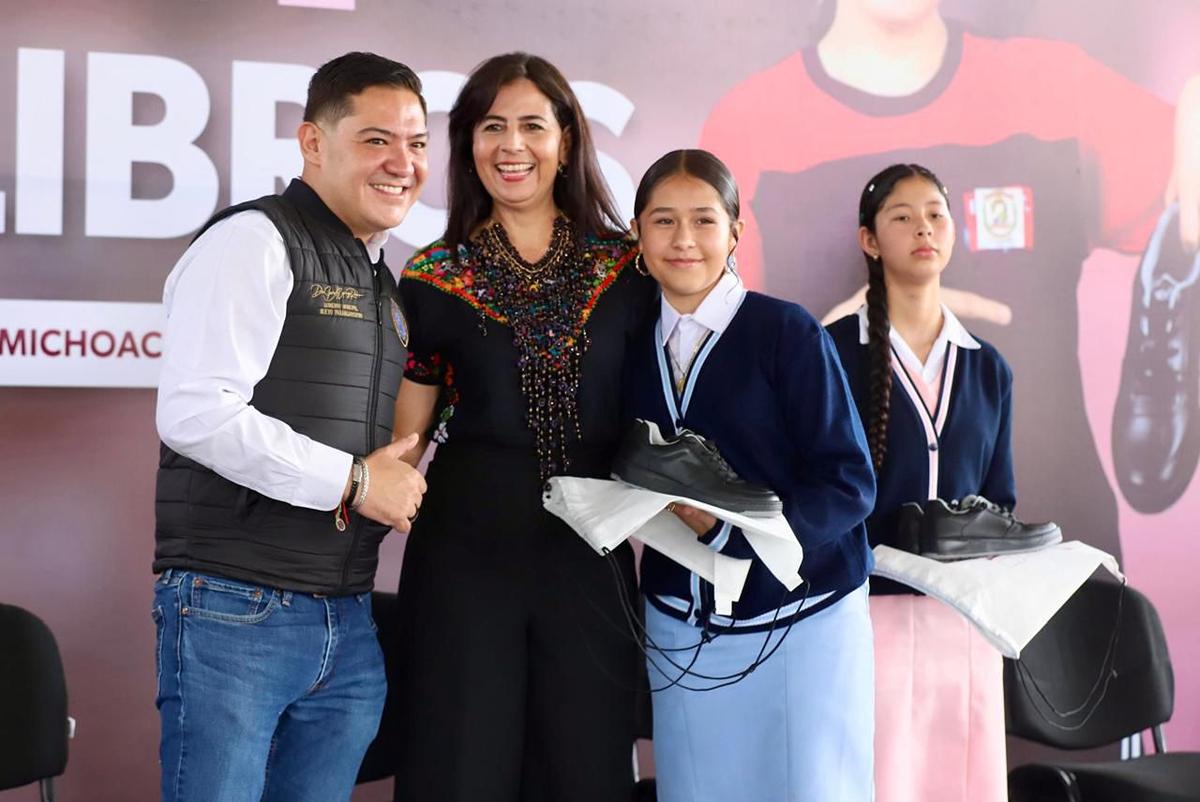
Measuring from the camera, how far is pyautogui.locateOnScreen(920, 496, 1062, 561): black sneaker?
2.73 metres

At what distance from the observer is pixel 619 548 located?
2.53 m

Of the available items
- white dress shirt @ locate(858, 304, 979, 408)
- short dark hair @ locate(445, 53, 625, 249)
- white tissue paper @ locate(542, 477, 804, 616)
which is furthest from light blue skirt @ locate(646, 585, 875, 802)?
short dark hair @ locate(445, 53, 625, 249)

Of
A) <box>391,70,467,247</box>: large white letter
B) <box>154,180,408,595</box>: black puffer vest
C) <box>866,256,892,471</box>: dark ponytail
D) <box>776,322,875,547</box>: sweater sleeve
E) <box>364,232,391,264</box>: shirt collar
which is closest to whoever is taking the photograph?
<box>154,180,408,595</box>: black puffer vest

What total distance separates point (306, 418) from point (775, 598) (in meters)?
0.98

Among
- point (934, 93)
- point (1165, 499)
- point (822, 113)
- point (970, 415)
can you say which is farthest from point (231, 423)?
point (1165, 499)

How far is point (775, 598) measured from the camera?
2.32m

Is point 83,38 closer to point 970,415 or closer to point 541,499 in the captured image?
point 541,499

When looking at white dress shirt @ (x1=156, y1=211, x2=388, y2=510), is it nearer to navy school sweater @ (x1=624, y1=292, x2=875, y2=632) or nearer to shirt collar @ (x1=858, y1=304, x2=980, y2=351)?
navy school sweater @ (x1=624, y1=292, x2=875, y2=632)

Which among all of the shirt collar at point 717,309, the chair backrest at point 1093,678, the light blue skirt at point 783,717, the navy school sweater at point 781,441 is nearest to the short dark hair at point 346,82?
the shirt collar at point 717,309

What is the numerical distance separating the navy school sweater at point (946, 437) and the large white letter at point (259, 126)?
5.51ft

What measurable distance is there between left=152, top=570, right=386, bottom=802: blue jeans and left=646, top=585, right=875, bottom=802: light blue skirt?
677 millimetres

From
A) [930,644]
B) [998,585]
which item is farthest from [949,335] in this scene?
[930,644]

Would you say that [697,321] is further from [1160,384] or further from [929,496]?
[1160,384]

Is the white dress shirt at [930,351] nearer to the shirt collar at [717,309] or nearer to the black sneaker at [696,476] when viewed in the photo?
the shirt collar at [717,309]
